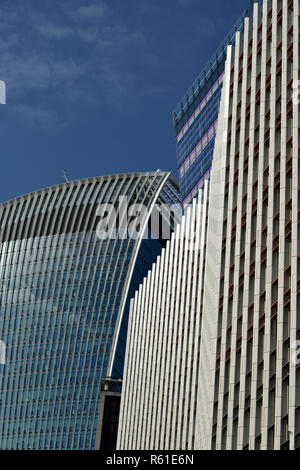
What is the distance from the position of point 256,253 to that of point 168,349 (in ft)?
190

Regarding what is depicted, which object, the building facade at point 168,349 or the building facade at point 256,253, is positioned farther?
the building facade at point 168,349

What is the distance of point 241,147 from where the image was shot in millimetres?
95250

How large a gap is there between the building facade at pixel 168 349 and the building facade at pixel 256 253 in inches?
1084

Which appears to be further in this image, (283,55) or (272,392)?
(283,55)

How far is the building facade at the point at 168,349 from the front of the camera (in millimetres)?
131250

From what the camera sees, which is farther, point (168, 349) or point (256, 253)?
point (168, 349)

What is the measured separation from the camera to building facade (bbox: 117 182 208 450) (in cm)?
13125

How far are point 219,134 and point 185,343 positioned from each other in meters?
39.4

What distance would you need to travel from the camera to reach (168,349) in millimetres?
140125

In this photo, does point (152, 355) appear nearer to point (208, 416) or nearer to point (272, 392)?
point (208, 416)

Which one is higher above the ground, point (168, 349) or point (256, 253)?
point (256, 253)
